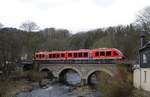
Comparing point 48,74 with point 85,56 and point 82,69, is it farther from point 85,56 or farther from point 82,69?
point 85,56

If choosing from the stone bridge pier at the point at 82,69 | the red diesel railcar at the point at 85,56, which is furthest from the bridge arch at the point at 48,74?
the red diesel railcar at the point at 85,56

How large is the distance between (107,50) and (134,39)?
13746 millimetres

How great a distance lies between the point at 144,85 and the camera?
86.6ft

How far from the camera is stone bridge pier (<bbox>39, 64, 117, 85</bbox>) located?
41.2 meters

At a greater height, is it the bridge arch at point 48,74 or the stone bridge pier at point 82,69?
the stone bridge pier at point 82,69

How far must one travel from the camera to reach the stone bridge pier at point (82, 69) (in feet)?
135

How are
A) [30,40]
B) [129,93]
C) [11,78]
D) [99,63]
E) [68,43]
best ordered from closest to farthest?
[129,93]
[99,63]
[11,78]
[30,40]
[68,43]

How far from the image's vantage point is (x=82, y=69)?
152 ft

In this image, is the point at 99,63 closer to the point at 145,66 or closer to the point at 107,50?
the point at 107,50

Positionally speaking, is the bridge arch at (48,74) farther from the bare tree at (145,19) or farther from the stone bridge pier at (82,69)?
the bare tree at (145,19)

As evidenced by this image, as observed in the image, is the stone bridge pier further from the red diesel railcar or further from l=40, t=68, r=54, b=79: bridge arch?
the red diesel railcar

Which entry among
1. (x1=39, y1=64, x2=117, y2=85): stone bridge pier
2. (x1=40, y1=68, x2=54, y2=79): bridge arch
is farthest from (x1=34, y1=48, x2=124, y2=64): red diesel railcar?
(x1=40, y1=68, x2=54, y2=79): bridge arch

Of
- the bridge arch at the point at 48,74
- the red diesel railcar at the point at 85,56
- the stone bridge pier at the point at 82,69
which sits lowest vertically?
the bridge arch at the point at 48,74

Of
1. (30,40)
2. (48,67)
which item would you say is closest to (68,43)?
(30,40)
